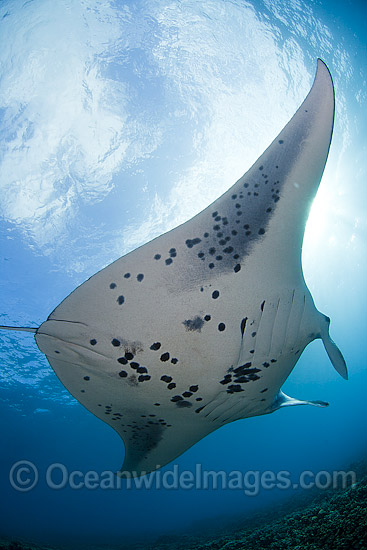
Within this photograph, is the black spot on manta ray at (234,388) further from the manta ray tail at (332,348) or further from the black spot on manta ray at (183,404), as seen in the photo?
the manta ray tail at (332,348)

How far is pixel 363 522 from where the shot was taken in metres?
2.69

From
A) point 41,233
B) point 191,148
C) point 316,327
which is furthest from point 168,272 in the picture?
point 41,233

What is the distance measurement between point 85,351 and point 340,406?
60348 mm

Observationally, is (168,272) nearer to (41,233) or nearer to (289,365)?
(289,365)

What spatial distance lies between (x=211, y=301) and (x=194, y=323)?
20 cm

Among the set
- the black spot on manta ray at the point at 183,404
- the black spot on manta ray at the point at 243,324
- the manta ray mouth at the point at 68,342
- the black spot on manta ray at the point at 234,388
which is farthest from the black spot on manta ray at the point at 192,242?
the black spot on manta ray at the point at 183,404

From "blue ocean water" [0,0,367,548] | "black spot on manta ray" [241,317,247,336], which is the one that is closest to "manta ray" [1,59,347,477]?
"black spot on manta ray" [241,317,247,336]

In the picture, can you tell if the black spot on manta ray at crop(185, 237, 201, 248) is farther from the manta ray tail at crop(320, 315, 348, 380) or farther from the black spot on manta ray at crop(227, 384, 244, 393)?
the manta ray tail at crop(320, 315, 348, 380)

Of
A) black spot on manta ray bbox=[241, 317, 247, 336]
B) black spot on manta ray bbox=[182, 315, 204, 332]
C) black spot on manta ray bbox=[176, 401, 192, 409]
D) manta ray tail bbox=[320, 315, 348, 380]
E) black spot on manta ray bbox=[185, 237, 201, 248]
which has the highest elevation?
black spot on manta ray bbox=[185, 237, 201, 248]

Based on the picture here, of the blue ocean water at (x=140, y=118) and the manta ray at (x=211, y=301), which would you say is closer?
the manta ray at (x=211, y=301)

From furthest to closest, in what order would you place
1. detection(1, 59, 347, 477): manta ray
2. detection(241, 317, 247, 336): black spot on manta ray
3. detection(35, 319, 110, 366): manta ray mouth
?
detection(241, 317, 247, 336): black spot on manta ray, detection(35, 319, 110, 366): manta ray mouth, detection(1, 59, 347, 477): manta ray

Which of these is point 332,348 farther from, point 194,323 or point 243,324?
point 194,323

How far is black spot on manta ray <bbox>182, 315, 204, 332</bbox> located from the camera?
6.78 ft

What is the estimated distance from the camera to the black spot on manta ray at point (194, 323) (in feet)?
6.78
